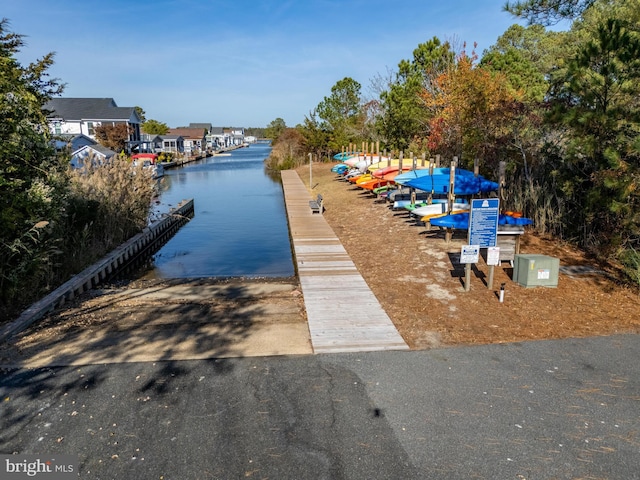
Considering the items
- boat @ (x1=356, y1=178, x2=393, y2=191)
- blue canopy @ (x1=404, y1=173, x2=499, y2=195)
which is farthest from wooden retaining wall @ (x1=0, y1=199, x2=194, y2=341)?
blue canopy @ (x1=404, y1=173, x2=499, y2=195)

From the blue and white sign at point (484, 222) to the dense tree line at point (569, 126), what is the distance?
2359mm

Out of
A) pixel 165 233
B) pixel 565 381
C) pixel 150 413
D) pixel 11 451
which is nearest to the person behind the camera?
pixel 11 451

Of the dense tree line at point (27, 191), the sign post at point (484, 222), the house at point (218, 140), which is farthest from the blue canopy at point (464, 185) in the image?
the house at point (218, 140)

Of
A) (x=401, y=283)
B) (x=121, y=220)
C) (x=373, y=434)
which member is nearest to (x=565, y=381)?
(x=373, y=434)

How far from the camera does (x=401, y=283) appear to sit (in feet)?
31.7

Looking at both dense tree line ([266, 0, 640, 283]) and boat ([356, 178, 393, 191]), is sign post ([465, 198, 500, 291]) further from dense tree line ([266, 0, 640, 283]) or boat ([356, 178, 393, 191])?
boat ([356, 178, 393, 191])

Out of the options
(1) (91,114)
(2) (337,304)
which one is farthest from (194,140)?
(2) (337,304)

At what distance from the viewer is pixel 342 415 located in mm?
4852

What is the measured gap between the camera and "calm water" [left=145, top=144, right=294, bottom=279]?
15758mm

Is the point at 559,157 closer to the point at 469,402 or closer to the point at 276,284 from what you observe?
the point at 276,284

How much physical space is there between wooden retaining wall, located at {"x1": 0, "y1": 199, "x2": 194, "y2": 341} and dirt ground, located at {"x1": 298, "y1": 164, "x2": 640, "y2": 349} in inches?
237

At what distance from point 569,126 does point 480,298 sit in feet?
16.7

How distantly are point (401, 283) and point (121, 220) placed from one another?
10.6 metres

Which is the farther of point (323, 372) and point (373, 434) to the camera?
point (323, 372)
